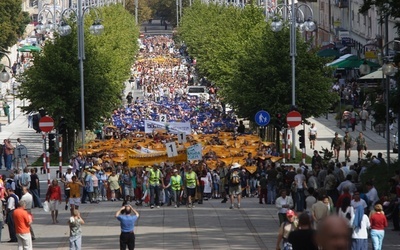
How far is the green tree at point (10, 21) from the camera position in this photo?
116 metres

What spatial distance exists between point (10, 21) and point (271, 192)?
8545 cm

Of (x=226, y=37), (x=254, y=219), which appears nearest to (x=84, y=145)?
(x=254, y=219)

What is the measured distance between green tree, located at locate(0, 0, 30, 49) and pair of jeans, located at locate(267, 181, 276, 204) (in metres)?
80.8

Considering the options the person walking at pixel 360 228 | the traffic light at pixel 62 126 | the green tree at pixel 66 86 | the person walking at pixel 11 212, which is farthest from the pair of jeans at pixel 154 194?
the green tree at pixel 66 86

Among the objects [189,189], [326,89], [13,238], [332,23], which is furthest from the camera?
[332,23]

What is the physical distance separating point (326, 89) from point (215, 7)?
63728 mm

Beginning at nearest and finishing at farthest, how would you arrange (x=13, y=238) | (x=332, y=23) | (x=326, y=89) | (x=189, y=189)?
(x=13, y=238) < (x=189, y=189) < (x=326, y=89) < (x=332, y=23)

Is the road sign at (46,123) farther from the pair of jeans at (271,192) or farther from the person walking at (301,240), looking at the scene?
the person walking at (301,240)

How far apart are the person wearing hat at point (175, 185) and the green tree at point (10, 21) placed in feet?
265

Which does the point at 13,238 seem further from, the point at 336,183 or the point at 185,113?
the point at 185,113

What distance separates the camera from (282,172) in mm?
36500

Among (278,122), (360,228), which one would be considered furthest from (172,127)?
(360,228)

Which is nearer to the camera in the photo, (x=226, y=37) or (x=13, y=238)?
(x=13, y=238)

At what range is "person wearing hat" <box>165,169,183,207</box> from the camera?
35.9 m
